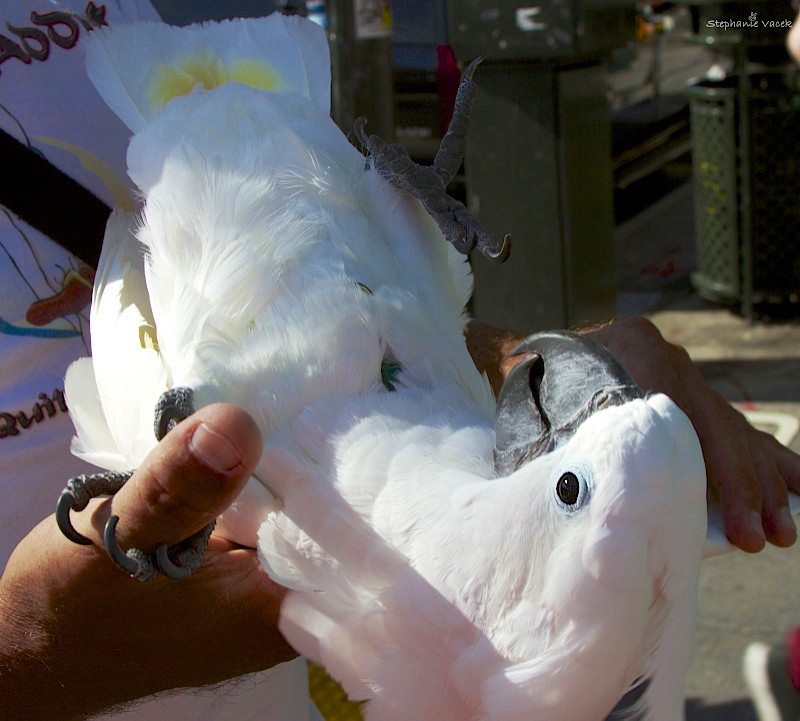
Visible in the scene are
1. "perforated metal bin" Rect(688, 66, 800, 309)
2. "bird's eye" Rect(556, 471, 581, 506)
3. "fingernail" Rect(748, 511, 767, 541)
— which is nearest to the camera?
"bird's eye" Rect(556, 471, 581, 506)

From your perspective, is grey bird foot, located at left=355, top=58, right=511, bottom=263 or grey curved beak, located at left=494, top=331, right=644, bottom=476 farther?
grey bird foot, located at left=355, top=58, right=511, bottom=263

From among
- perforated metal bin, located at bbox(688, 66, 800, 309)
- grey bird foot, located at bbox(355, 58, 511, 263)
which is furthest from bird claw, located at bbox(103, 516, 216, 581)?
perforated metal bin, located at bbox(688, 66, 800, 309)

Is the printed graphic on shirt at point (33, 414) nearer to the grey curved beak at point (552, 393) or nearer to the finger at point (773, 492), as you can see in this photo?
the grey curved beak at point (552, 393)

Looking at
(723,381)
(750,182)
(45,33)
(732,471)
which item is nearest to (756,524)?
(732,471)

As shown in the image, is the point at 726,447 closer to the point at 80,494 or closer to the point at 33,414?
the point at 80,494

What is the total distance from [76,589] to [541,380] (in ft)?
1.96

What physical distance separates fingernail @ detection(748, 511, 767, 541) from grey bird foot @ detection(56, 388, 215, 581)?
0.67 meters

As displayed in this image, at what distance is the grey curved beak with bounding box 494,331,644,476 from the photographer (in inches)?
43.3

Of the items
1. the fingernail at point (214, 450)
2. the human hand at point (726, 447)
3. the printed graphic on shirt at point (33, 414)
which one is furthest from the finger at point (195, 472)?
the human hand at point (726, 447)

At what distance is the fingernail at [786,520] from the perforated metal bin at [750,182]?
10.6 feet

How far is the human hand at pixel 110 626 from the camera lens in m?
1.20

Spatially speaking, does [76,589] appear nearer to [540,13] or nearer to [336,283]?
[336,283]

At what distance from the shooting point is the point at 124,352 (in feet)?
4.92

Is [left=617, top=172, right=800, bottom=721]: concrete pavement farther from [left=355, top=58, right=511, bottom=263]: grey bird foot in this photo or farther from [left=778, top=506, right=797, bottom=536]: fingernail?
[left=355, top=58, right=511, bottom=263]: grey bird foot
